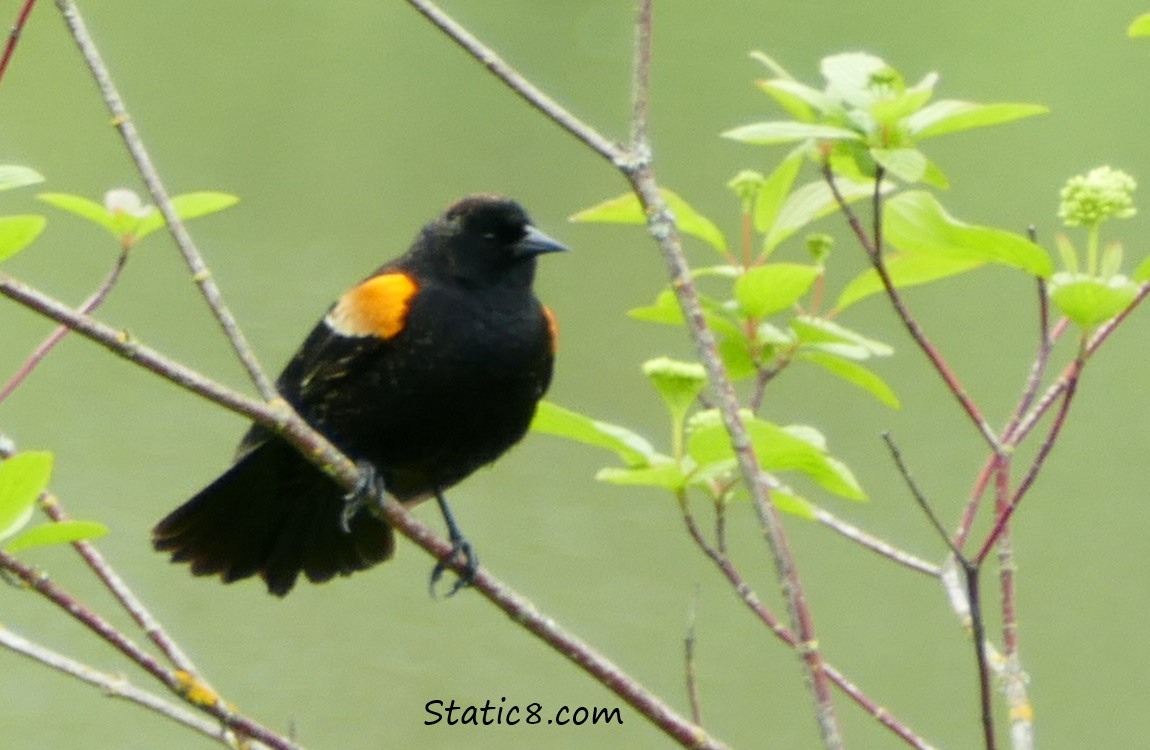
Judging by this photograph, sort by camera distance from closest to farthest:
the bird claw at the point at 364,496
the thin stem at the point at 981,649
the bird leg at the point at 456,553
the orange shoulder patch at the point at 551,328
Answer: the thin stem at the point at 981,649, the bird claw at the point at 364,496, the bird leg at the point at 456,553, the orange shoulder patch at the point at 551,328

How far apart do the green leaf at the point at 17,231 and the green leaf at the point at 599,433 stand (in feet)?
1.16

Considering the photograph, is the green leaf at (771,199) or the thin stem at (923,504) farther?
the green leaf at (771,199)

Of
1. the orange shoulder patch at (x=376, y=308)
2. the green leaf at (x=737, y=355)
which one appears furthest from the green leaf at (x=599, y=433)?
the orange shoulder patch at (x=376, y=308)

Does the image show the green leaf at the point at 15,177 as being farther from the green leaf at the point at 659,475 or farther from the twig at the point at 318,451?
the green leaf at the point at 659,475

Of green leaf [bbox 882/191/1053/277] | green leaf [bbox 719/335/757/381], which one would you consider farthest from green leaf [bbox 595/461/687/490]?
green leaf [bbox 882/191/1053/277]

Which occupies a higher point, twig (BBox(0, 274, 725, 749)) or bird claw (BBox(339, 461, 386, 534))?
twig (BBox(0, 274, 725, 749))

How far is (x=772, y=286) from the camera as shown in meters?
1.26

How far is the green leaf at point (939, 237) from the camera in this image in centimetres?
107

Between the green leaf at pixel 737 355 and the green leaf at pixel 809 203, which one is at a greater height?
the green leaf at pixel 809 203

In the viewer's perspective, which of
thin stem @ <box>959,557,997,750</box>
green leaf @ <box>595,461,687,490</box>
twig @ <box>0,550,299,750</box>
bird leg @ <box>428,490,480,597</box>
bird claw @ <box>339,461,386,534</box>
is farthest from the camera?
bird leg @ <box>428,490,480,597</box>

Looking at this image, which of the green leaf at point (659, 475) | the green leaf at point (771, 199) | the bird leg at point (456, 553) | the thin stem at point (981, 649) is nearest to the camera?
the thin stem at point (981, 649)

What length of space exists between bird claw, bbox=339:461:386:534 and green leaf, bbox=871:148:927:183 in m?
0.53

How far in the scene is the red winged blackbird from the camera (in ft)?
6.24

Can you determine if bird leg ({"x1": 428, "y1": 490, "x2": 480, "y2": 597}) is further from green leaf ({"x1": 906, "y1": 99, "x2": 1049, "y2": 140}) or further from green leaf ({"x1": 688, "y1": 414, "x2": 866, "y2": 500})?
green leaf ({"x1": 906, "y1": 99, "x2": 1049, "y2": 140})
